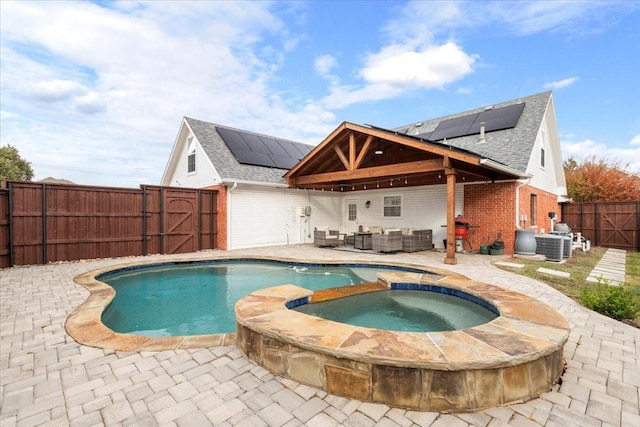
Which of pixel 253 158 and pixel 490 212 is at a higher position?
pixel 253 158

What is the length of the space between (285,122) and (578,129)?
71.1ft

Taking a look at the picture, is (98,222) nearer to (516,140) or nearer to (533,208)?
(516,140)

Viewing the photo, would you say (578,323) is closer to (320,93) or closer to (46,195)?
(46,195)

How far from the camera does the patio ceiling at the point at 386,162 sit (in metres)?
8.13

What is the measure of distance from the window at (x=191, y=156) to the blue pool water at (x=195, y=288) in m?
5.76

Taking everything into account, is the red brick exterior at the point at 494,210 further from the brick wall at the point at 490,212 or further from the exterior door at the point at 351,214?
the exterior door at the point at 351,214

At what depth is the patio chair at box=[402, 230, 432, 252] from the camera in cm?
1103

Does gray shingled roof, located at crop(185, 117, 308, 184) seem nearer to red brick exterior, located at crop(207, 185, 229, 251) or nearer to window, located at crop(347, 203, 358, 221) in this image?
red brick exterior, located at crop(207, 185, 229, 251)

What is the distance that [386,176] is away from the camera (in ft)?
34.6

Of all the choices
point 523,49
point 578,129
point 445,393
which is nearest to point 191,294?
point 445,393

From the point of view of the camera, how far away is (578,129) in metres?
22.3

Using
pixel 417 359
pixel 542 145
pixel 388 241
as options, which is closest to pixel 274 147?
pixel 388 241

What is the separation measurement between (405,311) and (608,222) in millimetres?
14331

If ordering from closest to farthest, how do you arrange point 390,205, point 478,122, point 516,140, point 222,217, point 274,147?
1. point 516,140
2. point 222,217
3. point 478,122
4. point 390,205
5. point 274,147
